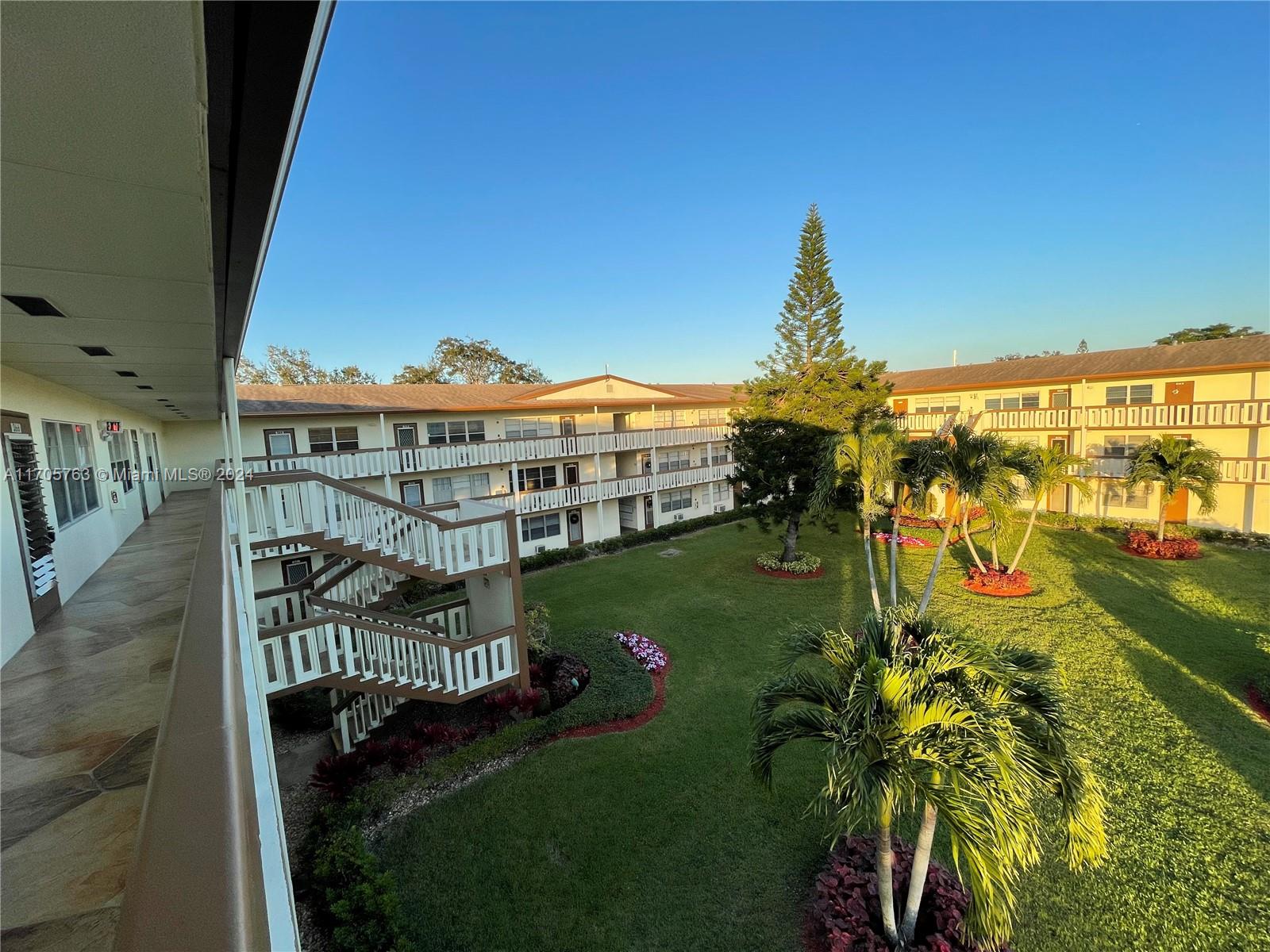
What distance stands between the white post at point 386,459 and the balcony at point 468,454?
33mm

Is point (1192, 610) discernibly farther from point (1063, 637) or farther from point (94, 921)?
point (94, 921)

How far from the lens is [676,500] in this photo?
25.7 meters

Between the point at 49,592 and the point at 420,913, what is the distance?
15.1 feet

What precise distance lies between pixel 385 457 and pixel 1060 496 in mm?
27489

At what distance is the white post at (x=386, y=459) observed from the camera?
16250mm

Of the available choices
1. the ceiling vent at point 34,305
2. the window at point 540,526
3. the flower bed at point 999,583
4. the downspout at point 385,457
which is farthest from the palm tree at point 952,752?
the window at point 540,526

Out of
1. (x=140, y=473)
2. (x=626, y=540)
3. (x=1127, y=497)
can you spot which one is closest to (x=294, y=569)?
(x=140, y=473)

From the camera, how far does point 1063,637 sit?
10859 mm

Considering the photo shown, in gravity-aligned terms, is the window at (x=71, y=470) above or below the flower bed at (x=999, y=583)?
above

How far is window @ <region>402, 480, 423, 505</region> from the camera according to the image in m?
18.0

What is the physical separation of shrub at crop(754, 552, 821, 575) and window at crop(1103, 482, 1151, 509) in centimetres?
1393

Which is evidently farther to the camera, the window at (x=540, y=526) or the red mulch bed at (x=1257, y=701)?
the window at (x=540, y=526)

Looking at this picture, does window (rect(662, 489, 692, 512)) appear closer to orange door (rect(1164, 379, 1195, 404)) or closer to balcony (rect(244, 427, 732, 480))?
balcony (rect(244, 427, 732, 480))

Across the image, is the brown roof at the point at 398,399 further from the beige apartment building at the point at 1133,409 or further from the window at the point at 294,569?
the beige apartment building at the point at 1133,409
